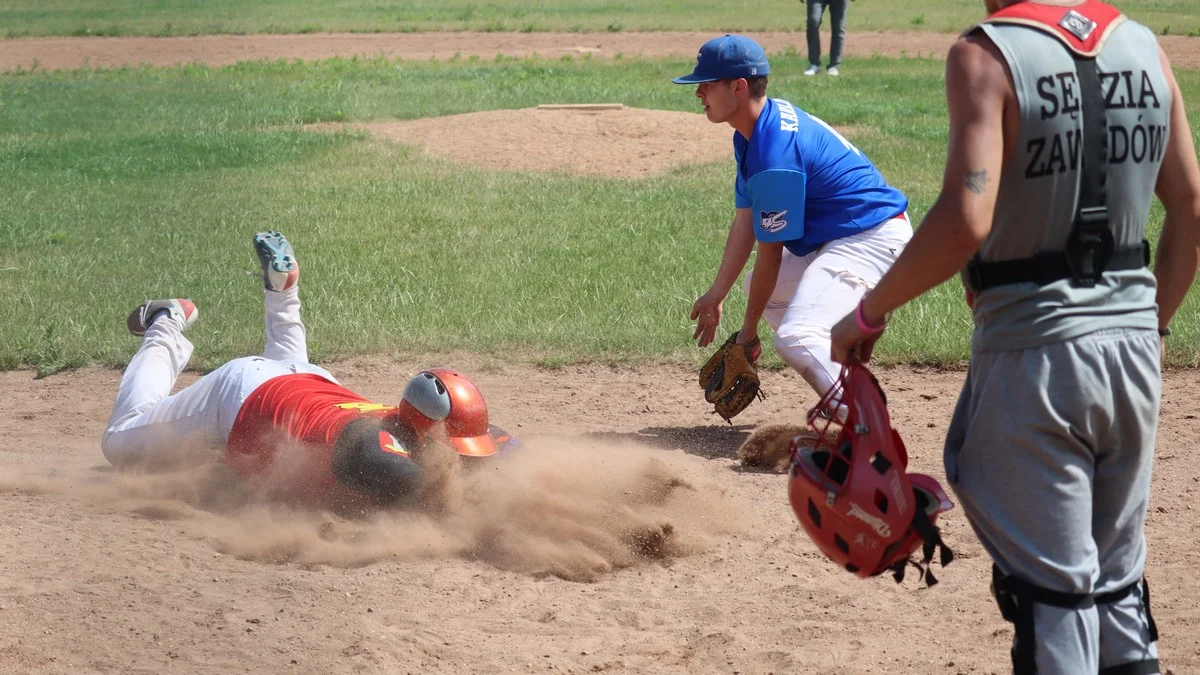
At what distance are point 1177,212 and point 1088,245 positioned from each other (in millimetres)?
460

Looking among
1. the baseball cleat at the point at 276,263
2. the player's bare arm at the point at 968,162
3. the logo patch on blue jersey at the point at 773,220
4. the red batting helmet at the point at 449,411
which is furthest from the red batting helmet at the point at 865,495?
the baseball cleat at the point at 276,263

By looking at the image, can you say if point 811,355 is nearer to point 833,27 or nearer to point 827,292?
point 827,292

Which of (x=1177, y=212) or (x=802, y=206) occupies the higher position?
(x=1177, y=212)

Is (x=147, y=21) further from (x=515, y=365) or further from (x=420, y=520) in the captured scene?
(x=420, y=520)

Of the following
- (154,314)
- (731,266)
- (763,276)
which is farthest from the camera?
(154,314)

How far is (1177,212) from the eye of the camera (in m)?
3.03

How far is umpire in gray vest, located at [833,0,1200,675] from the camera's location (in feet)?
8.66

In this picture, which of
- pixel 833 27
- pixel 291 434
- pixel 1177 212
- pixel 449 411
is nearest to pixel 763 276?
pixel 449 411

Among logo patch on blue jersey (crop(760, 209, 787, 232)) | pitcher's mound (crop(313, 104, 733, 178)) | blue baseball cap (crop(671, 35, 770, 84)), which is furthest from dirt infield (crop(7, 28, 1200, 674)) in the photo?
pitcher's mound (crop(313, 104, 733, 178))

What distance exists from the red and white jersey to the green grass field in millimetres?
25969

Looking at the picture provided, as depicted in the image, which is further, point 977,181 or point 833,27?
point 833,27

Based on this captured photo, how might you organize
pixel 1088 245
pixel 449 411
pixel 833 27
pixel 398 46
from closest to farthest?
pixel 1088 245
pixel 449 411
pixel 833 27
pixel 398 46

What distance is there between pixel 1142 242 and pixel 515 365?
501cm

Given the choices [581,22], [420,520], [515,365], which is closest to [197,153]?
[515,365]
